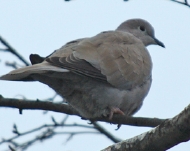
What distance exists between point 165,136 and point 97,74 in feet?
5.72

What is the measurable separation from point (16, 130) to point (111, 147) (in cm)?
157

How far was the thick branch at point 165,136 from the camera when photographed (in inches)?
91.2

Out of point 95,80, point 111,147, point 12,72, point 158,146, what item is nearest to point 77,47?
point 95,80

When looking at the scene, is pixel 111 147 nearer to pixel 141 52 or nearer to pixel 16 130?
pixel 16 130

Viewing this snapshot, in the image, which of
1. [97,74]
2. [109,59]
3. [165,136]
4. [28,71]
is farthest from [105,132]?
[165,136]

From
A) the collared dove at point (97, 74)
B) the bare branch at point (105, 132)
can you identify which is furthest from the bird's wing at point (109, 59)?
the bare branch at point (105, 132)

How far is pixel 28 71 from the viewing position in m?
3.54

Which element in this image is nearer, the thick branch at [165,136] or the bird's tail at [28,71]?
the thick branch at [165,136]

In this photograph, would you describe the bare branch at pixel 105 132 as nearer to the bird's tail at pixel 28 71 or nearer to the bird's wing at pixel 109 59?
the bird's wing at pixel 109 59

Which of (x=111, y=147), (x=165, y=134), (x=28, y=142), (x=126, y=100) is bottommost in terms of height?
(x=28, y=142)

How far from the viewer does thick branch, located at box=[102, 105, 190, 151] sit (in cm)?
232

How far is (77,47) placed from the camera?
170 inches

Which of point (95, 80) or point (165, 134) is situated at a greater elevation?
point (165, 134)

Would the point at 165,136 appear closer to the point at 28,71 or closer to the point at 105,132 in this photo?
the point at 28,71
